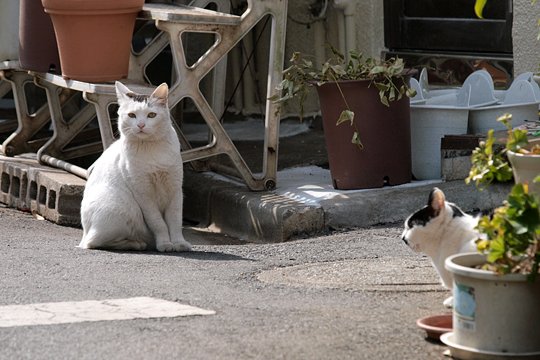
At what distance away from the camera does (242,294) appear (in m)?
5.41

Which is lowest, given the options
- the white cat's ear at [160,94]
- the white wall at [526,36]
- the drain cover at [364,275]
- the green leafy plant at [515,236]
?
the drain cover at [364,275]

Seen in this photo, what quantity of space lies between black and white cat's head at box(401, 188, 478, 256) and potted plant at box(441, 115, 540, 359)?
59 centimetres

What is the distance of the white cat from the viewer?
7.05 metres

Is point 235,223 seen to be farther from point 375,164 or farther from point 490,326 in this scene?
point 490,326

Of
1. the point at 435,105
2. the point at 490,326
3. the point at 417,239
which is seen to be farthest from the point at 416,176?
the point at 490,326

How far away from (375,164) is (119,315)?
10.8ft

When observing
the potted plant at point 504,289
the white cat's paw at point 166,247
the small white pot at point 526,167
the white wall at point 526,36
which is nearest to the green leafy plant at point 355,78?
the white wall at point 526,36

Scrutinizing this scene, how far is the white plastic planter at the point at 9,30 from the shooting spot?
31.7 feet

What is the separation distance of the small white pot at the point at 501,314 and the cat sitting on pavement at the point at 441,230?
2.18 ft

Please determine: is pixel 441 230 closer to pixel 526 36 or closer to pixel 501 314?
pixel 501 314

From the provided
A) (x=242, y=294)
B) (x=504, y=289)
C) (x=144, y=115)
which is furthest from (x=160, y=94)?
(x=504, y=289)

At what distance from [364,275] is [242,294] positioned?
0.76 m

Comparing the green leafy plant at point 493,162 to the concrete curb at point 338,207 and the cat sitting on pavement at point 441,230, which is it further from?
the concrete curb at point 338,207

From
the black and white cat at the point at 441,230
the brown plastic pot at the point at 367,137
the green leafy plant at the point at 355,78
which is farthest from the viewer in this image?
the brown plastic pot at the point at 367,137
